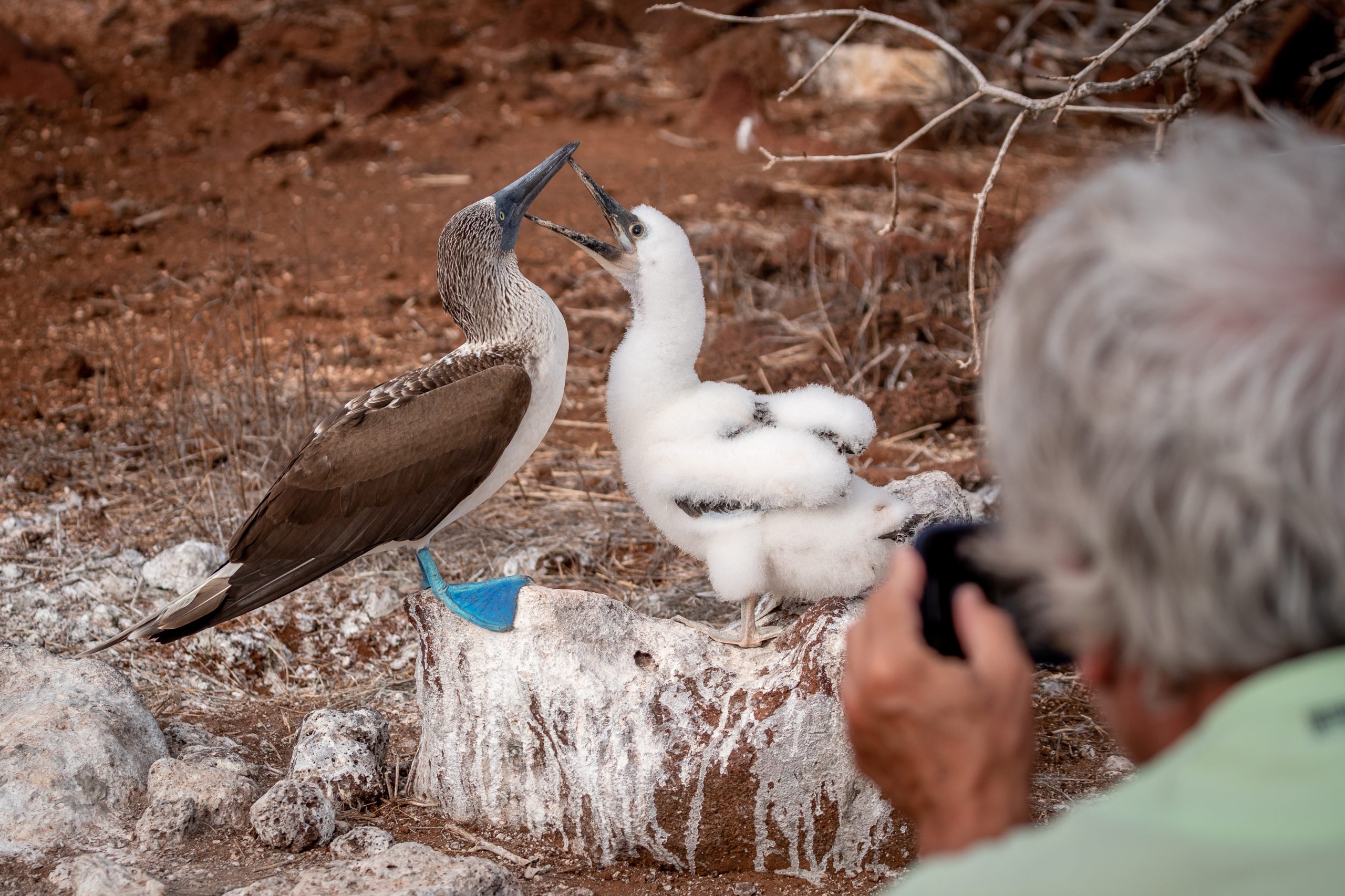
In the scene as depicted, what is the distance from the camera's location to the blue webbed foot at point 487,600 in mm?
3143

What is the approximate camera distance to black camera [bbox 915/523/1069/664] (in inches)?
52.0

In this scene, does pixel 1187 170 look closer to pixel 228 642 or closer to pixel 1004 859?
pixel 1004 859

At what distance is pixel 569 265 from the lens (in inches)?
301

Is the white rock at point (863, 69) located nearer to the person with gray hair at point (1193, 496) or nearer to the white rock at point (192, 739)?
the white rock at point (192, 739)

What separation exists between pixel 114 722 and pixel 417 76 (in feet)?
27.0

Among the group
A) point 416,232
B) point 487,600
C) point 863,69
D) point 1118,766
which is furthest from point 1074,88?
point 863,69

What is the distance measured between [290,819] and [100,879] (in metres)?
0.41

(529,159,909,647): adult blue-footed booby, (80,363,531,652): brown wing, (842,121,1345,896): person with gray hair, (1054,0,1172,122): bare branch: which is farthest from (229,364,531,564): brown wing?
(842,121,1345,896): person with gray hair

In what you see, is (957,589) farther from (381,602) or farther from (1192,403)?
(381,602)

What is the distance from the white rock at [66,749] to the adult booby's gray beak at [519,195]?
1.55 metres

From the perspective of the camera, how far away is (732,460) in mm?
3152

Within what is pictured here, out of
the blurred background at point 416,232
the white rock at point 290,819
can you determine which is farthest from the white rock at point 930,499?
the white rock at point 290,819

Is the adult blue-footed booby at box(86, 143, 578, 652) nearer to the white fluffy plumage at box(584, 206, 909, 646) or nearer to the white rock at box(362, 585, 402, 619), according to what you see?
the white fluffy plumage at box(584, 206, 909, 646)

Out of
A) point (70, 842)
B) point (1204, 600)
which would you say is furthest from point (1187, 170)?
point (70, 842)
